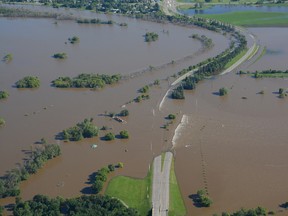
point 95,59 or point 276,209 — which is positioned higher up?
point 95,59

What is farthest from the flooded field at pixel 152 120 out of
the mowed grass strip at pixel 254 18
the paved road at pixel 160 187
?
the mowed grass strip at pixel 254 18

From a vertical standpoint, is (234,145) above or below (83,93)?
below

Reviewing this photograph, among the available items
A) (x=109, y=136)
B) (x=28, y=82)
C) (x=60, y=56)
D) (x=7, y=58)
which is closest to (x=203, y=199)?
(x=109, y=136)

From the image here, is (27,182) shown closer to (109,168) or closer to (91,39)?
(109,168)

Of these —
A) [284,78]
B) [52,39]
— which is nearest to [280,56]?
[284,78]

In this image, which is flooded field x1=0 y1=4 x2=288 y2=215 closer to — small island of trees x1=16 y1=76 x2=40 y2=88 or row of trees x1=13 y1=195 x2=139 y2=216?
small island of trees x1=16 y1=76 x2=40 y2=88

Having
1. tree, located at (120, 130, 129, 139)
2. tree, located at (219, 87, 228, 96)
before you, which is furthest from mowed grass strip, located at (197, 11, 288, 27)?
tree, located at (120, 130, 129, 139)

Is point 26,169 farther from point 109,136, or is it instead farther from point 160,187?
point 160,187

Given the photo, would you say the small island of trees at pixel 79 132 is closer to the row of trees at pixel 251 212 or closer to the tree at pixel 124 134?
the tree at pixel 124 134
